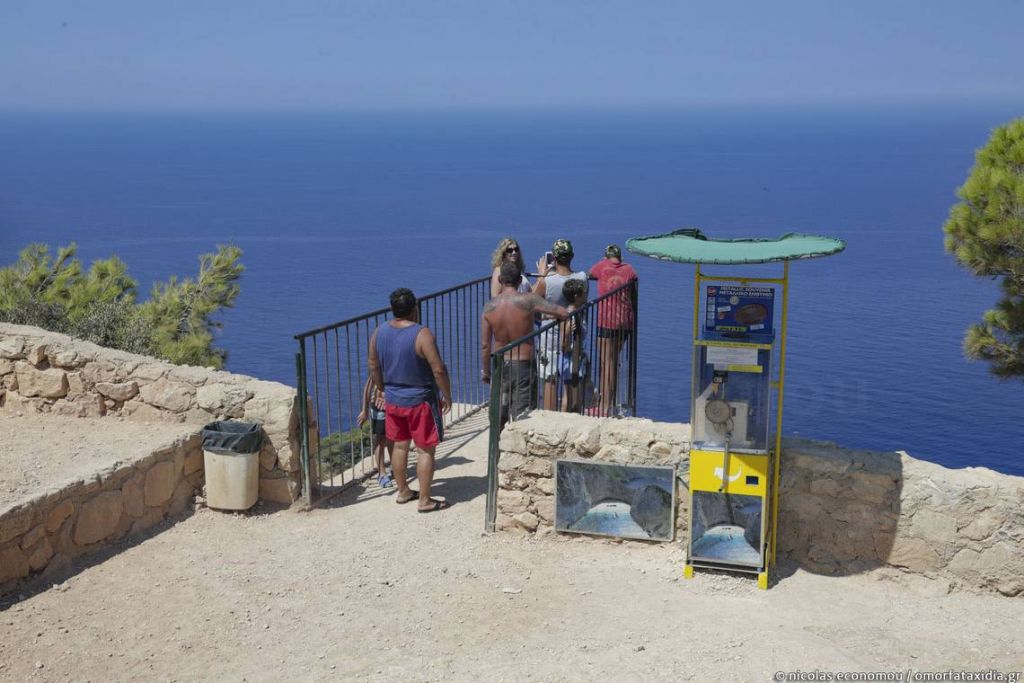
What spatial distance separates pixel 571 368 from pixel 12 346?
192 inches

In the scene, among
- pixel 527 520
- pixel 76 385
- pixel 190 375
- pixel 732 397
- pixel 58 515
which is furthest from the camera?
pixel 76 385

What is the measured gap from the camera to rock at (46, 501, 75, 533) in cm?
766

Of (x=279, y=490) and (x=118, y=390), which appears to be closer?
(x=279, y=490)

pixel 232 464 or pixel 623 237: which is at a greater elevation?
pixel 232 464

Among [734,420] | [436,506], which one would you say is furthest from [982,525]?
[436,506]

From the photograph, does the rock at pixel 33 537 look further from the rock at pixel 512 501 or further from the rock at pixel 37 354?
the rock at pixel 512 501

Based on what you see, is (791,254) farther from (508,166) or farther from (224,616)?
(508,166)

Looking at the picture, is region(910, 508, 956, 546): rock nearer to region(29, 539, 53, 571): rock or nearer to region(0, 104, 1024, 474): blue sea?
region(29, 539, 53, 571): rock

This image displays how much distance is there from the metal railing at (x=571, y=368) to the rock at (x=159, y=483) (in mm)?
2465

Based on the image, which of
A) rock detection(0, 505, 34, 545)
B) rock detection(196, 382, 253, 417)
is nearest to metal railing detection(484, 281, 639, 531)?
rock detection(196, 382, 253, 417)

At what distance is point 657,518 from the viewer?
26.0 feet

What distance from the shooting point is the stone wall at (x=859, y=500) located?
7.17 metres

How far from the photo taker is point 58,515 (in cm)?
773

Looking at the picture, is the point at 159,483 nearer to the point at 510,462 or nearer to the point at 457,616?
the point at 510,462
